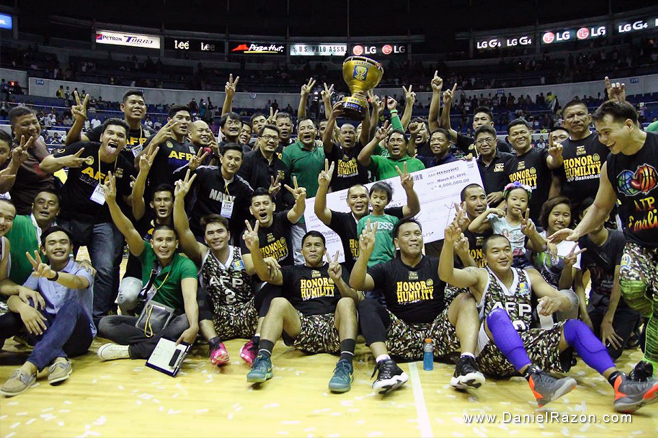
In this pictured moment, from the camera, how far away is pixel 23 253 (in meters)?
4.04

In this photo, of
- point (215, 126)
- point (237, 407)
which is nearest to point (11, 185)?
point (237, 407)

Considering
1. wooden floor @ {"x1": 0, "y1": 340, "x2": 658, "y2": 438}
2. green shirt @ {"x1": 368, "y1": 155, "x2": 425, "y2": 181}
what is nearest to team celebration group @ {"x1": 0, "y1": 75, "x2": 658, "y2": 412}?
wooden floor @ {"x1": 0, "y1": 340, "x2": 658, "y2": 438}

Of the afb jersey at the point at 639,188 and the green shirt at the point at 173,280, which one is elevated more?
the afb jersey at the point at 639,188

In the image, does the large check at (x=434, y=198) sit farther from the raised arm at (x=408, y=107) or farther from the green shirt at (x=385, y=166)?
the raised arm at (x=408, y=107)

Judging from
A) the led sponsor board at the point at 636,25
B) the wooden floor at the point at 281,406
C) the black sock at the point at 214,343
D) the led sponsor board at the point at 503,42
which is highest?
the led sponsor board at the point at 503,42

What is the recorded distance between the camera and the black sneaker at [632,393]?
9.18ft

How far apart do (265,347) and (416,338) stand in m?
1.19

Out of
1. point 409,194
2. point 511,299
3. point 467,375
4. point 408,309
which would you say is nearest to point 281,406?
point 467,375

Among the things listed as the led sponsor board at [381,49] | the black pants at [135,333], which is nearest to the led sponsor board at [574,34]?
the led sponsor board at [381,49]

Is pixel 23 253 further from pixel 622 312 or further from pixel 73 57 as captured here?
pixel 73 57

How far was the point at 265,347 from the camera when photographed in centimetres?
366

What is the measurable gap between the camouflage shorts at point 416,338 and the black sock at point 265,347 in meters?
0.91

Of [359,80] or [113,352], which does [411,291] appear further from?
[359,80]

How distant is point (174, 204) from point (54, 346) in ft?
4.65
